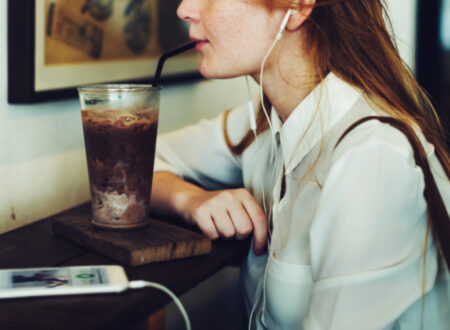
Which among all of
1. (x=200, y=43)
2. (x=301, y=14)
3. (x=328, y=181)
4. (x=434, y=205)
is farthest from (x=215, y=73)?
(x=434, y=205)

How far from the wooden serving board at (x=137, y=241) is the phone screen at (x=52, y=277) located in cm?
5

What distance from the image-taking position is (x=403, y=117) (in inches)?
34.5

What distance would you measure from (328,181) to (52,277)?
0.39m

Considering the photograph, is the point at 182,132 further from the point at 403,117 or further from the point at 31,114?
the point at 403,117

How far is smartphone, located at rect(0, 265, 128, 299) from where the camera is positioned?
0.67 m

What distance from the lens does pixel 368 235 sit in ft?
2.46

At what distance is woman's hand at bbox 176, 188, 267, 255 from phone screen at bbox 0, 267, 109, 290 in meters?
0.24

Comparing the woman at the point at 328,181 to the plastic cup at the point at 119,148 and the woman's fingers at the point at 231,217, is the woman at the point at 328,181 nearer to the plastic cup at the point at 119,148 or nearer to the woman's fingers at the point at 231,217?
the woman's fingers at the point at 231,217

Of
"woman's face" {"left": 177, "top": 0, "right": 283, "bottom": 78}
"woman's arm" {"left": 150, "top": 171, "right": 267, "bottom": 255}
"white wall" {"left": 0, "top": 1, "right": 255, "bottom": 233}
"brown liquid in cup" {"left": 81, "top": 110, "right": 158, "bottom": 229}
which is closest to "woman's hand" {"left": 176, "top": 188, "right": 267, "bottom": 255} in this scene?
"woman's arm" {"left": 150, "top": 171, "right": 267, "bottom": 255}

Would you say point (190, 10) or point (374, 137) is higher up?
point (190, 10)

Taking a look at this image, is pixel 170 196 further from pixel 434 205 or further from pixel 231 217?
pixel 434 205

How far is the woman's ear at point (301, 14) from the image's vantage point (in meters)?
0.91

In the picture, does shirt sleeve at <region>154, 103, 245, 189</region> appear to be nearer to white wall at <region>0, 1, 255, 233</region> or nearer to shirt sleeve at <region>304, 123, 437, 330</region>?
white wall at <region>0, 1, 255, 233</region>

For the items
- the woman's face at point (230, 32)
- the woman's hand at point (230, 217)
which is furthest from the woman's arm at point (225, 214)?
the woman's face at point (230, 32)
